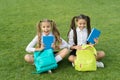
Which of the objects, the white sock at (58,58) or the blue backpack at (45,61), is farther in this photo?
the white sock at (58,58)

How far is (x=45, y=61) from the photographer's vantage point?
410cm

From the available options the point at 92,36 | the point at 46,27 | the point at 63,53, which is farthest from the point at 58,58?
the point at 92,36

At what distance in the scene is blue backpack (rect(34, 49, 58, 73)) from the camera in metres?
4.09

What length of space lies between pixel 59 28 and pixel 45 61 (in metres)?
2.51

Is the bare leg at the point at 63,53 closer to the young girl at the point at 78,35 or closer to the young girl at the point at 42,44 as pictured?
the young girl at the point at 42,44

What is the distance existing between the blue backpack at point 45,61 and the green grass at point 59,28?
0.31 feet

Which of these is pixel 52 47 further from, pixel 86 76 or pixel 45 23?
pixel 86 76

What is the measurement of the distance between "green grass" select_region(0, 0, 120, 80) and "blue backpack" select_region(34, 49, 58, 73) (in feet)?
0.31

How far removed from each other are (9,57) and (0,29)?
1.86 metres

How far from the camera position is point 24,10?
28.7ft

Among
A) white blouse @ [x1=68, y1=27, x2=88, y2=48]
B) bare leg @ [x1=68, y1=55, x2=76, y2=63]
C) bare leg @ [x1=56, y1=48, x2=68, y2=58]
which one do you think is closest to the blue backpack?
bare leg @ [x1=56, y1=48, x2=68, y2=58]

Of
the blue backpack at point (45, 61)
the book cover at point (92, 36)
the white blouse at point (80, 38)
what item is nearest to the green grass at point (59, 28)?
the blue backpack at point (45, 61)

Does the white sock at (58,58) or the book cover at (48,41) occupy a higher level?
the book cover at (48,41)

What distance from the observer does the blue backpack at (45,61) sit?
409 cm
